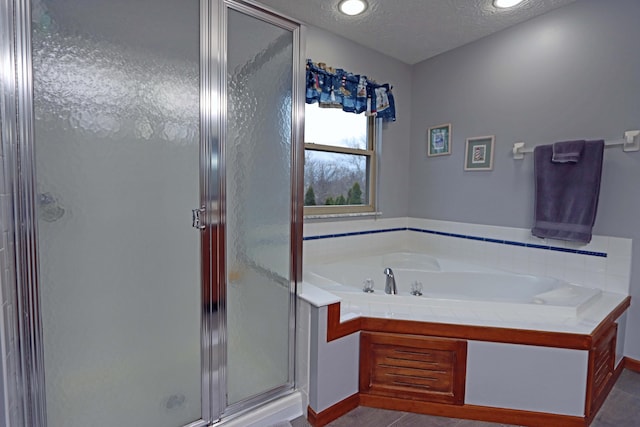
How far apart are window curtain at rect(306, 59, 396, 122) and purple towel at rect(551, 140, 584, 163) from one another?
1266 mm

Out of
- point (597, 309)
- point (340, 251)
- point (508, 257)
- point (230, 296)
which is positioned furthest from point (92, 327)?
point (508, 257)

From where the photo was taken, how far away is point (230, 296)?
148cm

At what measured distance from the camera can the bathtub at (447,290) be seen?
1734 millimetres

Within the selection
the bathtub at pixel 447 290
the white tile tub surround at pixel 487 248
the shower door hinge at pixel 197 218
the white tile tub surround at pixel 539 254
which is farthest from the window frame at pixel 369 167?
the shower door hinge at pixel 197 218

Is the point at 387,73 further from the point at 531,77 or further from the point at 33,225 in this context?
the point at 33,225

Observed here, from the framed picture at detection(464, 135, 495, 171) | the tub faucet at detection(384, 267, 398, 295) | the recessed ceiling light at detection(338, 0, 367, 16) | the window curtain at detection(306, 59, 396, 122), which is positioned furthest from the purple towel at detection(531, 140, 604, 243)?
the recessed ceiling light at detection(338, 0, 367, 16)

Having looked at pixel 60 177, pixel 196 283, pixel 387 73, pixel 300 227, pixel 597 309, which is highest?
pixel 387 73

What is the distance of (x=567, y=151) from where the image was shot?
2.13 metres

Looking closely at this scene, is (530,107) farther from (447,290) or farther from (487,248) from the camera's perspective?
(447,290)

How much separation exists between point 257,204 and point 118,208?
0.57m

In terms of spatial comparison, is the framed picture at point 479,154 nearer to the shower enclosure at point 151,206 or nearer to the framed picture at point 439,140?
the framed picture at point 439,140

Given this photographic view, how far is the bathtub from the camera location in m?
1.73

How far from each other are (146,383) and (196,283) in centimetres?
46

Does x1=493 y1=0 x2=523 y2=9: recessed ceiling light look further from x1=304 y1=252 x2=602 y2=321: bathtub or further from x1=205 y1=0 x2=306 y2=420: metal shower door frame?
x1=304 y1=252 x2=602 y2=321: bathtub
